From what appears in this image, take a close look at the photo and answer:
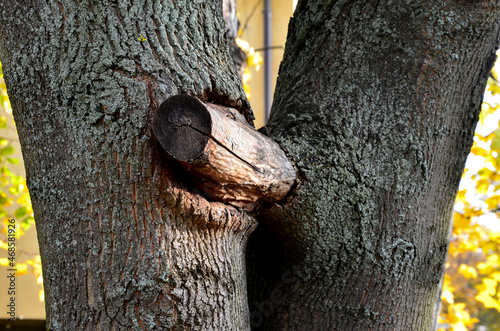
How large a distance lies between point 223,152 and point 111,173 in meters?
0.25

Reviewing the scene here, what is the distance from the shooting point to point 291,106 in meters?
1.42

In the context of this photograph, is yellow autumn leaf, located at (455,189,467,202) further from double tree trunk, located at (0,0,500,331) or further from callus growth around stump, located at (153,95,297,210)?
callus growth around stump, located at (153,95,297,210)

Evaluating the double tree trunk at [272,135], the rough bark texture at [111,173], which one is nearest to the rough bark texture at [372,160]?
the double tree trunk at [272,135]

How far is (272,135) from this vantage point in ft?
4.49

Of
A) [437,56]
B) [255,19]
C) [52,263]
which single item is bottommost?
[52,263]

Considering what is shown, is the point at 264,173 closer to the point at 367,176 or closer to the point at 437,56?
the point at 367,176

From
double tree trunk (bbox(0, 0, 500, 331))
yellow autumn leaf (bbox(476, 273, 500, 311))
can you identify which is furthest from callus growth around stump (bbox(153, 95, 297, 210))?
yellow autumn leaf (bbox(476, 273, 500, 311))

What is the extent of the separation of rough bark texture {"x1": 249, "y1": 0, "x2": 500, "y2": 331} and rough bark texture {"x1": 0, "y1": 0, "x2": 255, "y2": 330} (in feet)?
0.86

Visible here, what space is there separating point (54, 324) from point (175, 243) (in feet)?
1.16

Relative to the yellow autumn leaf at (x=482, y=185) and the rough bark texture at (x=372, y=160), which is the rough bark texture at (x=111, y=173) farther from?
the yellow autumn leaf at (x=482, y=185)

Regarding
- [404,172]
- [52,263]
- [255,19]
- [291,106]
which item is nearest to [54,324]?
[52,263]

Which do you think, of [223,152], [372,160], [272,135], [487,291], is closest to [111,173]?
[223,152]

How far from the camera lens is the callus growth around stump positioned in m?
1.02

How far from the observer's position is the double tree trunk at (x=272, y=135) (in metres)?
1.06
